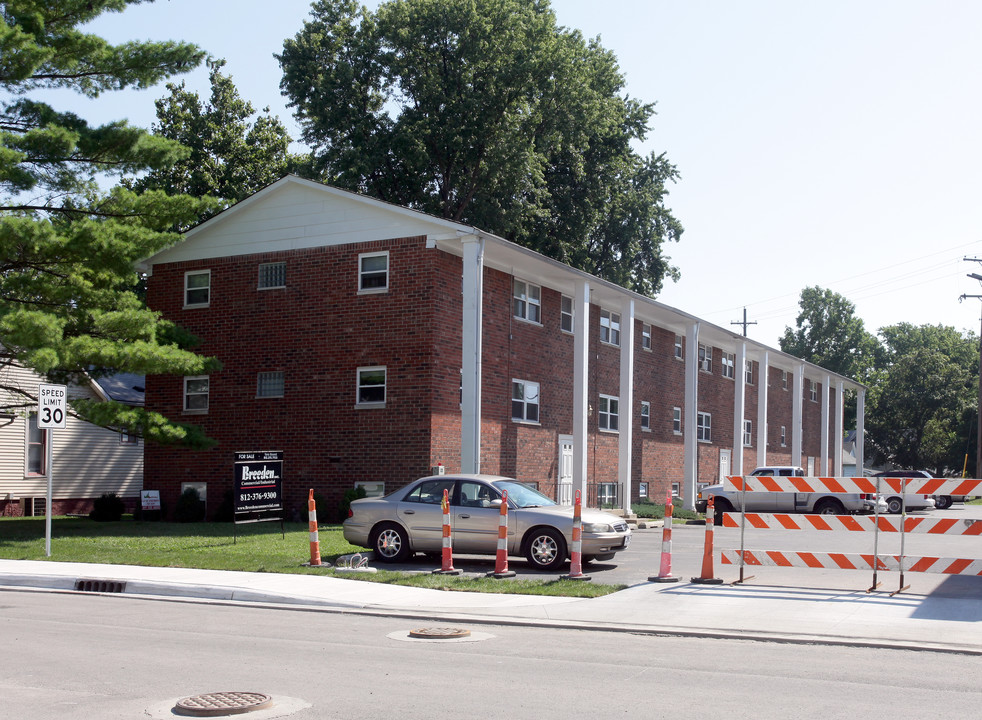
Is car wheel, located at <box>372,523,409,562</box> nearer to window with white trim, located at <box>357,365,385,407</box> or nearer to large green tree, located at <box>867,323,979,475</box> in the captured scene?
window with white trim, located at <box>357,365,385,407</box>

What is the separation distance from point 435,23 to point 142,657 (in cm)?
3672

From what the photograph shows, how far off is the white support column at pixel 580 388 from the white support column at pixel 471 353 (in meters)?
4.40

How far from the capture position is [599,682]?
26.8ft

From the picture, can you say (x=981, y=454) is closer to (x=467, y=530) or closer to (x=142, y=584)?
(x=467, y=530)

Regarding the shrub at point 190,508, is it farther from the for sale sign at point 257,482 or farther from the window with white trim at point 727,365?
the window with white trim at point 727,365

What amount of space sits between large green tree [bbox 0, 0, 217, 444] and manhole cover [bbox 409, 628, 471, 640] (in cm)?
1234

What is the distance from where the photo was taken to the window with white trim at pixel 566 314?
105 feet

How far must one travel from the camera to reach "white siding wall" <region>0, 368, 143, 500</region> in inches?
1299

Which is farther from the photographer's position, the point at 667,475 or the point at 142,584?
the point at 667,475

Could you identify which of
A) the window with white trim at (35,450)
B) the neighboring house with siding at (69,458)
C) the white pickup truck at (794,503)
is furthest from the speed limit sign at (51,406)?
the white pickup truck at (794,503)

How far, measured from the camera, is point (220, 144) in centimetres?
4619

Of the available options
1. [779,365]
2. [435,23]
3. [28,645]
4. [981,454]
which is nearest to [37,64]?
[28,645]

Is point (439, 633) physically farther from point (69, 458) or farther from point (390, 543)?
point (69, 458)

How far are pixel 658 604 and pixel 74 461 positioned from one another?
2814 centimetres
